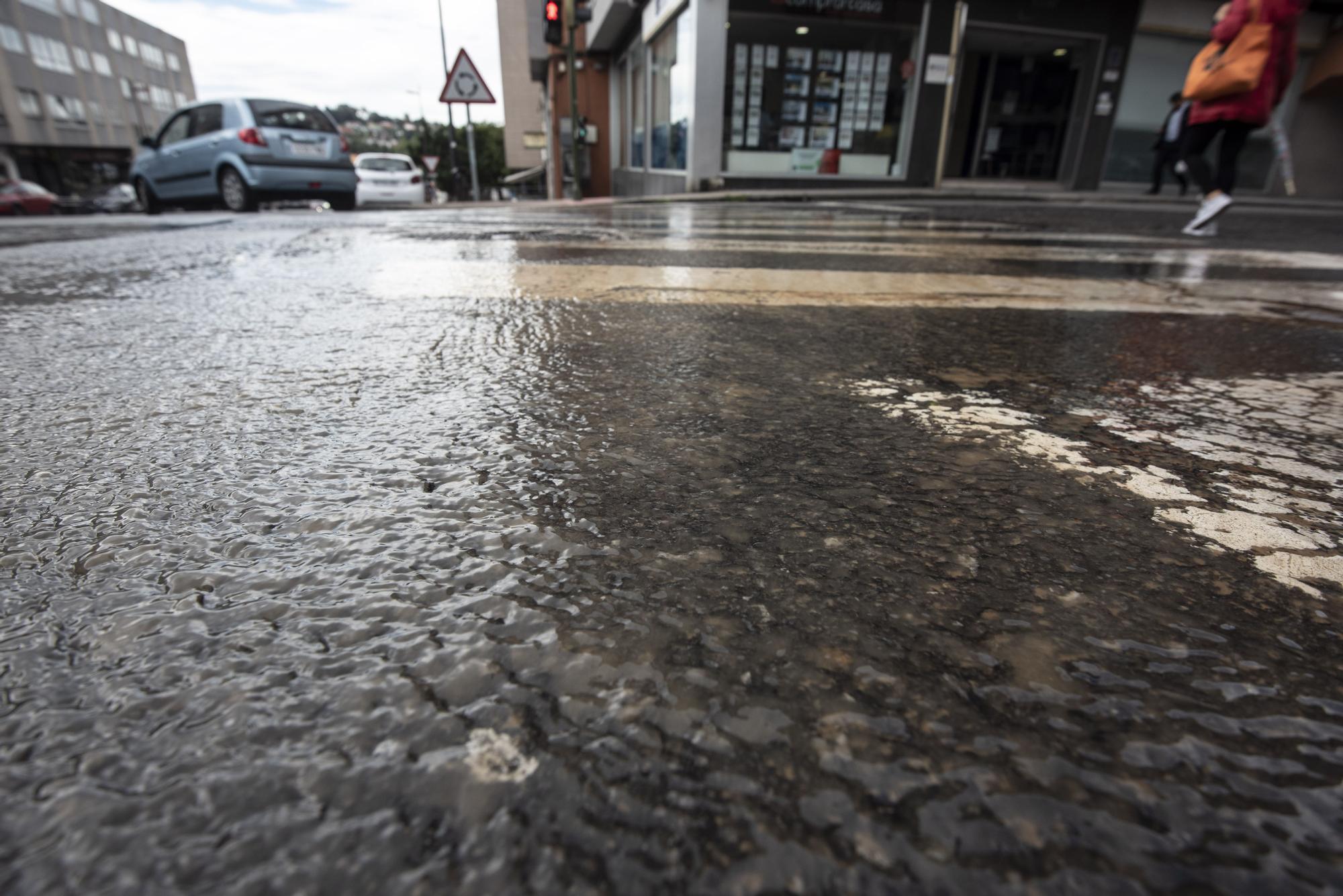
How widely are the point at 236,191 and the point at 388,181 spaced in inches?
269

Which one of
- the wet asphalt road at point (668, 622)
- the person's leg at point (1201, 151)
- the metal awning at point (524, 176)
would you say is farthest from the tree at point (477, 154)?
the wet asphalt road at point (668, 622)

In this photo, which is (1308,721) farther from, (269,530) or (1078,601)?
(269,530)

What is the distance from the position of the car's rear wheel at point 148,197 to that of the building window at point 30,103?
149ft

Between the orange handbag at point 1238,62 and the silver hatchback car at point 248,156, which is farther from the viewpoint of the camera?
the silver hatchback car at point 248,156

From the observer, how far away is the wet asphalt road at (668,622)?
0.48 m

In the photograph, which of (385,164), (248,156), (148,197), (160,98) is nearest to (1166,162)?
(248,156)

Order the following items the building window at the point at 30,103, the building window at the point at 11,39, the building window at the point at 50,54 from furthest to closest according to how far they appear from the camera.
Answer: the building window at the point at 50,54
the building window at the point at 30,103
the building window at the point at 11,39

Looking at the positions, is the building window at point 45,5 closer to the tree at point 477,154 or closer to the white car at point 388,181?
the tree at point 477,154

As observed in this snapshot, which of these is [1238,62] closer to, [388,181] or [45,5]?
[388,181]

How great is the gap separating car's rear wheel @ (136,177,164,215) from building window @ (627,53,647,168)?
10.9 m

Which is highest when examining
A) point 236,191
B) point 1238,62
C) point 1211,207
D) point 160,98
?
point 160,98

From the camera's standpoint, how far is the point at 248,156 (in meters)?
9.29

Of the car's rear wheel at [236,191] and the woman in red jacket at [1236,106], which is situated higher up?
the woman in red jacket at [1236,106]

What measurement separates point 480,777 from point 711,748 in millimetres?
179
